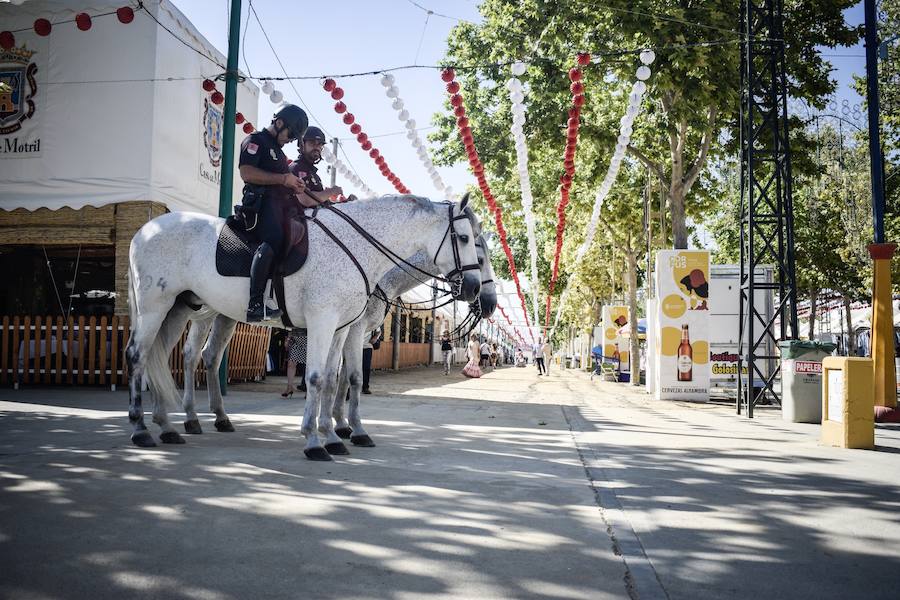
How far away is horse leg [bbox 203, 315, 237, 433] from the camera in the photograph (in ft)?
22.7

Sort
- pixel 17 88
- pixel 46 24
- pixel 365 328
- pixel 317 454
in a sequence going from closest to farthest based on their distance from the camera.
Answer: pixel 317 454
pixel 365 328
pixel 46 24
pixel 17 88

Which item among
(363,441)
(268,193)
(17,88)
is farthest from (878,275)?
(17,88)

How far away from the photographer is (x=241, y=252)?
18.9ft

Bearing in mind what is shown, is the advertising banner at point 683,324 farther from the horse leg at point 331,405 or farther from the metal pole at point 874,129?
the horse leg at point 331,405

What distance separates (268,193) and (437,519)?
3339 mm

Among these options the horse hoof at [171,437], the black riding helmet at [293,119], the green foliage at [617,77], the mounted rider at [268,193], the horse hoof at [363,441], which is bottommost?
the horse hoof at [363,441]

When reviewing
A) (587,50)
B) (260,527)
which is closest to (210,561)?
(260,527)

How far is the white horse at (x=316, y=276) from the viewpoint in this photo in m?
5.59

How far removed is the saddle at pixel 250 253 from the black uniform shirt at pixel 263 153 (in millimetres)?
534

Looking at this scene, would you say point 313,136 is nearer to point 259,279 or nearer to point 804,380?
point 259,279

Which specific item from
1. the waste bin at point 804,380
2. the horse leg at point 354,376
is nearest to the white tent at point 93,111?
the horse leg at point 354,376

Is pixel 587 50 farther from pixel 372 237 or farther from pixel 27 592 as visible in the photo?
pixel 27 592

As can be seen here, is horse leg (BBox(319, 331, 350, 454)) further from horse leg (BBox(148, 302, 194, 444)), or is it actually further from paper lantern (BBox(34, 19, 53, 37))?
paper lantern (BBox(34, 19, 53, 37))

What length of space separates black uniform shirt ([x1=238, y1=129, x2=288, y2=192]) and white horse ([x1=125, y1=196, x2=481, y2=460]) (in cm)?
60
